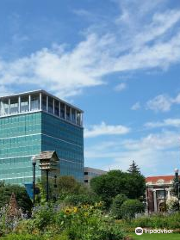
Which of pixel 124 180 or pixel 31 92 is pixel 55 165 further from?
pixel 31 92

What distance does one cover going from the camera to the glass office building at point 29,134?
104188 millimetres

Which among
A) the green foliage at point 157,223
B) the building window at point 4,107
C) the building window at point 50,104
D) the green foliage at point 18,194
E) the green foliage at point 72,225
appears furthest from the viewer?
the building window at point 4,107

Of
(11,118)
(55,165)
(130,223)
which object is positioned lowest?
(130,223)

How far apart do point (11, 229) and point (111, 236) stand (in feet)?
11.5

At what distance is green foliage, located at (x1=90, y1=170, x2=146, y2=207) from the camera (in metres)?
77.6

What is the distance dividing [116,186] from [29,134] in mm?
34690

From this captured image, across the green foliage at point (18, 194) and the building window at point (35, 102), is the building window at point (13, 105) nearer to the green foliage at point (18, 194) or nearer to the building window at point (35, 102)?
the building window at point (35, 102)

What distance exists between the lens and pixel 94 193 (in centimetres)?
7981

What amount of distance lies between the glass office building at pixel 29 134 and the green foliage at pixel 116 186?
25.8 meters

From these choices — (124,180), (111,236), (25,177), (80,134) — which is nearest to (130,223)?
(111,236)

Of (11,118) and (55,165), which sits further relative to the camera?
(11,118)

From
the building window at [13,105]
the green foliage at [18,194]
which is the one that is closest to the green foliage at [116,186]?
the green foliage at [18,194]

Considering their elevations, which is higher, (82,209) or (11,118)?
(11,118)

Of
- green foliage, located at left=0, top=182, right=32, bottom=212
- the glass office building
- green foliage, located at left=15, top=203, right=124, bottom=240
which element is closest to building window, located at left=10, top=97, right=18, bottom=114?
the glass office building
